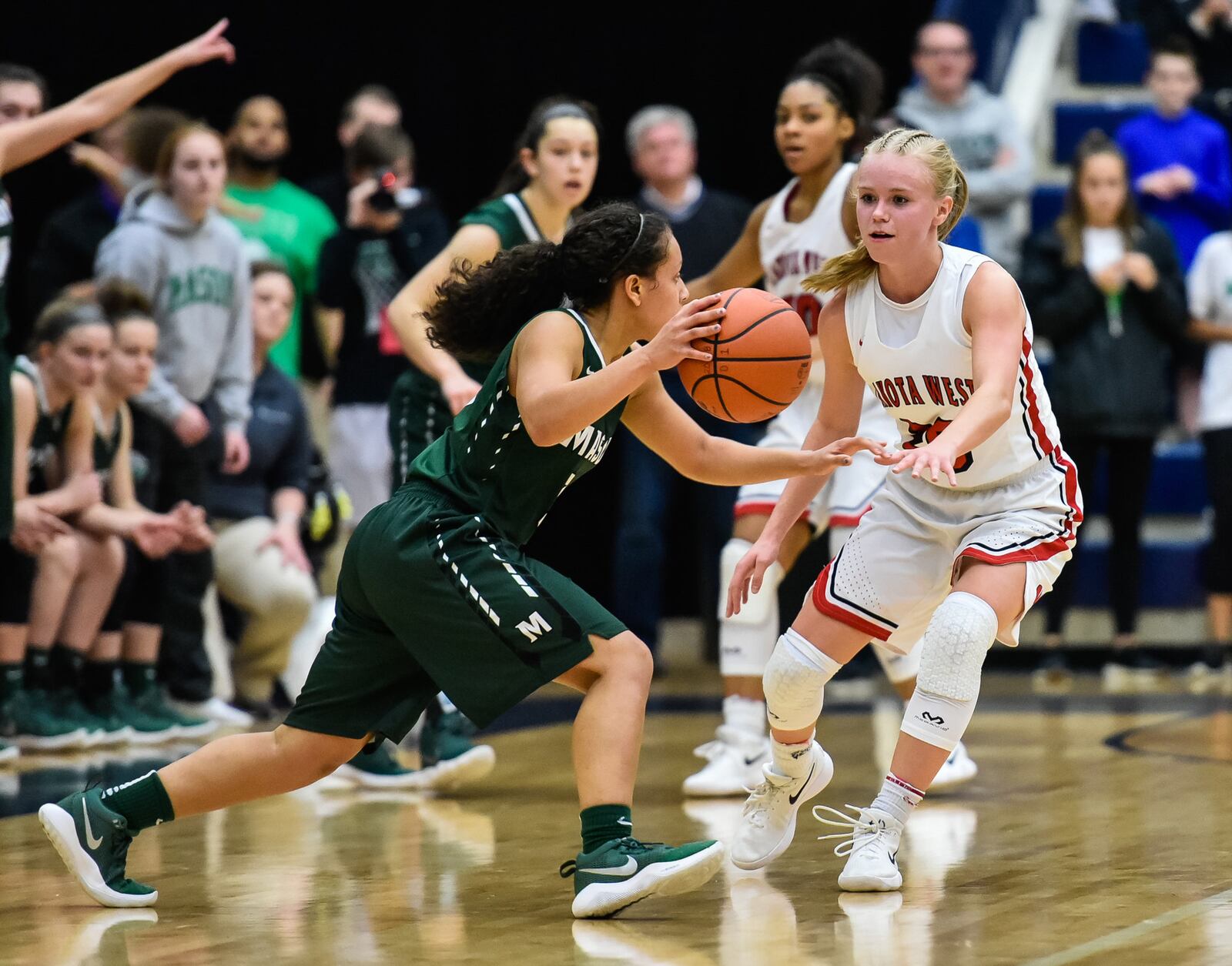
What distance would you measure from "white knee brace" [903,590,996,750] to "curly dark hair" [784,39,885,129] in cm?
219

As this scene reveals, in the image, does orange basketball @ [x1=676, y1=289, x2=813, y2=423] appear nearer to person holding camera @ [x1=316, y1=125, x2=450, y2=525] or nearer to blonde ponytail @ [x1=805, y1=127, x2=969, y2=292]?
blonde ponytail @ [x1=805, y1=127, x2=969, y2=292]

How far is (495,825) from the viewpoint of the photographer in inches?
198

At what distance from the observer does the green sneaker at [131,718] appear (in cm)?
682

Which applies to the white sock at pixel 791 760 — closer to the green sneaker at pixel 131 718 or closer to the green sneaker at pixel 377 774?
the green sneaker at pixel 377 774

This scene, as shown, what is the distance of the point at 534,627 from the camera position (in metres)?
3.80

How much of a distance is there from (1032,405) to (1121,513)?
467cm

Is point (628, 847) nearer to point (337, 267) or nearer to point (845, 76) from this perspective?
point (845, 76)

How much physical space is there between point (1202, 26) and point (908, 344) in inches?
278

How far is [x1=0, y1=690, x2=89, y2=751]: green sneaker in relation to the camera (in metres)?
6.63

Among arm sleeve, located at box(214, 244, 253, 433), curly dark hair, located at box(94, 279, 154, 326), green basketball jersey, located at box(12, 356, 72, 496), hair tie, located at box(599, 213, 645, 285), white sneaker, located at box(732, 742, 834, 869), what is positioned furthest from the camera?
arm sleeve, located at box(214, 244, 253, 433)

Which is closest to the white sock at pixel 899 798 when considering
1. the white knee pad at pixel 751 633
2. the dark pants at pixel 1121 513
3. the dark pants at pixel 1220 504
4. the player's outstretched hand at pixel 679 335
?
the player's outstretched hand at pixel 679 335

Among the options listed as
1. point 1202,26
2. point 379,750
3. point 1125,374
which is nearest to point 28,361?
point 379,750

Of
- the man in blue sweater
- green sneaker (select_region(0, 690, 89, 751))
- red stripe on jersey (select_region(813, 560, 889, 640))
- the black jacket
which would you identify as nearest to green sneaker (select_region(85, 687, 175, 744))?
green sneaker (select_region(0, 690, 89, 751))

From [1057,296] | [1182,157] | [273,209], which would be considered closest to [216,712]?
[273,209]
